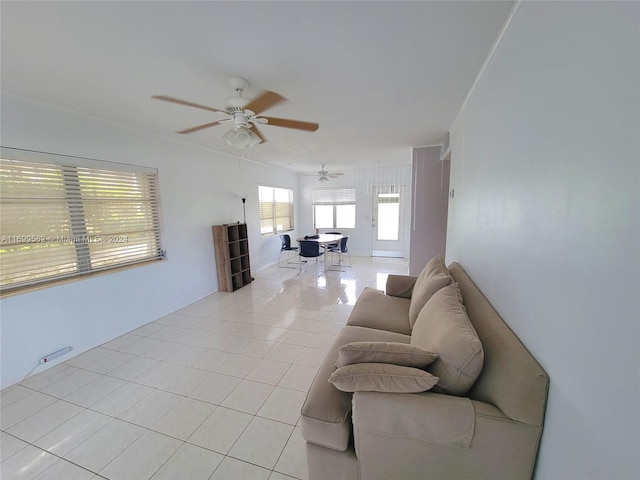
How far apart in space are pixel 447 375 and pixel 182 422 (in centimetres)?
176

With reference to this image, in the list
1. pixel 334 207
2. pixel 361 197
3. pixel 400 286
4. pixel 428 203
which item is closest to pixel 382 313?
pixel 400 286

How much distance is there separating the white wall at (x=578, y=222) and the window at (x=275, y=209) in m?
5.16

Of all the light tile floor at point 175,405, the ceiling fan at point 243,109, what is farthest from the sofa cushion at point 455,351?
the ceiling fan at point 243,109

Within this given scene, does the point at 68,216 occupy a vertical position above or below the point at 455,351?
above

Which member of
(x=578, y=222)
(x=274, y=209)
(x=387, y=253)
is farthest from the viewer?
(x=387, y=253)

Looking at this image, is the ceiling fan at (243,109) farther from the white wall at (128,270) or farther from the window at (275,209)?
the window at (275,209)

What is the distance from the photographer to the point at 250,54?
1.62m

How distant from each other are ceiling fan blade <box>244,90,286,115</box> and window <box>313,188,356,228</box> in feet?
17.2

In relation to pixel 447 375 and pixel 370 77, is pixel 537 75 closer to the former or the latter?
pixel 370 77

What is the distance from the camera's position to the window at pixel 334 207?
720 centimetres

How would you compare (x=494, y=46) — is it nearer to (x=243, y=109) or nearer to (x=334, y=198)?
(x=243, y=109)

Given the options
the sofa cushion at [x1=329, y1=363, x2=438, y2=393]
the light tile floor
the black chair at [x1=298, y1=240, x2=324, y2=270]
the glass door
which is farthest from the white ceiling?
the glass door

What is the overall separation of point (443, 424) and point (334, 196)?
659 cm

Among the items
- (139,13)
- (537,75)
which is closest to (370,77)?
(537,75)
